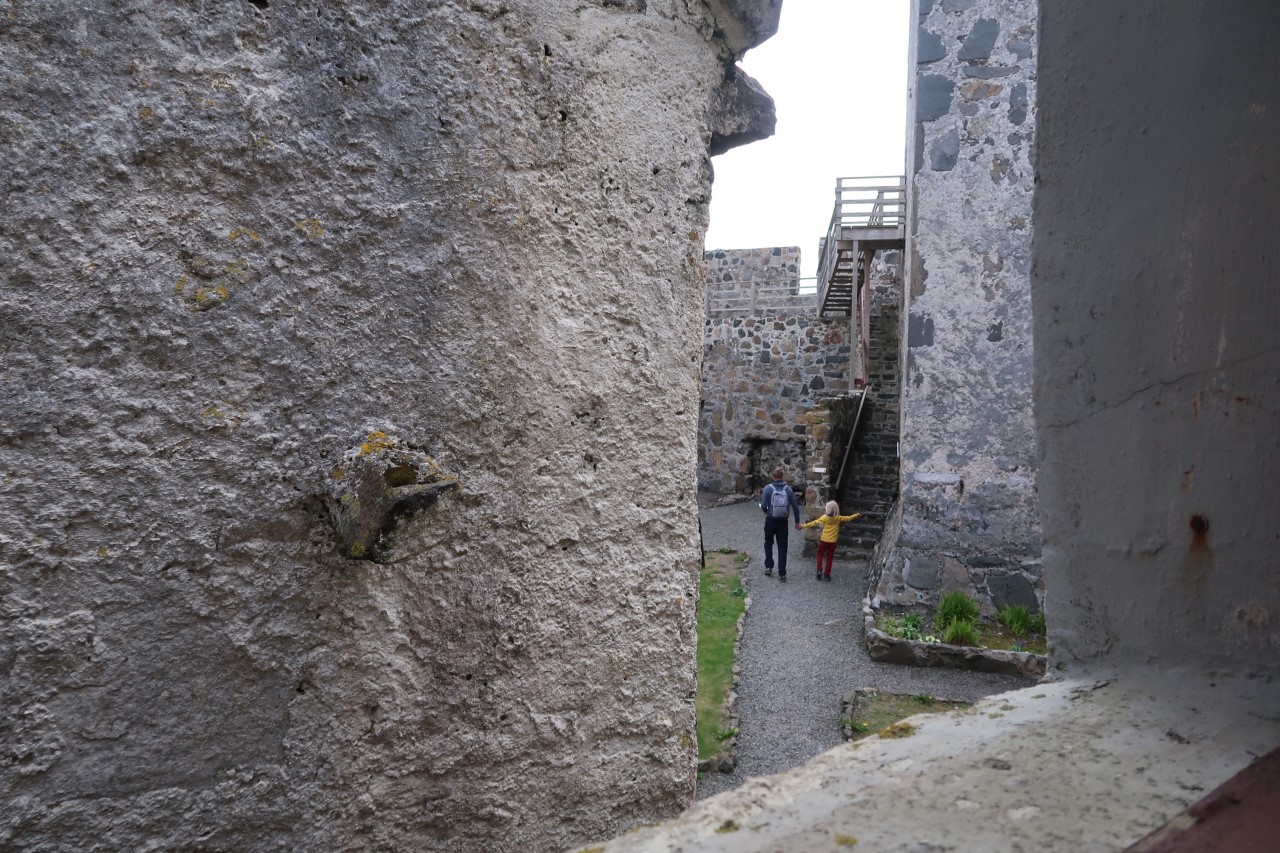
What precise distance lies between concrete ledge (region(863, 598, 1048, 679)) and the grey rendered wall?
597 cm

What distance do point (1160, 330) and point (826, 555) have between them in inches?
360

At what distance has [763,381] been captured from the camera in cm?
1717

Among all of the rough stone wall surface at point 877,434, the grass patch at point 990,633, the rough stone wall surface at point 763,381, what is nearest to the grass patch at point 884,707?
the grass patch at point 990,633

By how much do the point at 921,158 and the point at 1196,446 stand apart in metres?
7.91

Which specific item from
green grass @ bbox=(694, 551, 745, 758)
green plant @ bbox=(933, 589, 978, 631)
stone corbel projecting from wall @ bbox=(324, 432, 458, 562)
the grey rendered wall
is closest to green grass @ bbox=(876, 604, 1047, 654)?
green plant @ bbox=(933, 589, 978, 631)

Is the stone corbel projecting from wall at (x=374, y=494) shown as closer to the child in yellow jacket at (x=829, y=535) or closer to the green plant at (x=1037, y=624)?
the green plant at (x=1037, y=624)

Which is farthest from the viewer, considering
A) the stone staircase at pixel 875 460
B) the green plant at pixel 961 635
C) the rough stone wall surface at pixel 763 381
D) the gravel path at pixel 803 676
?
the rough stone wall surface at pixel 763 381

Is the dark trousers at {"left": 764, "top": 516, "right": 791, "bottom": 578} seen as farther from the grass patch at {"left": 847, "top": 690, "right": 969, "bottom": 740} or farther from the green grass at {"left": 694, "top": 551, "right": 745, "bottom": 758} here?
the grass patch at {"left": 847, "top": 690, "right": 969, "bottom": 740}

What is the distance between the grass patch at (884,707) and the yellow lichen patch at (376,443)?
4.98 m

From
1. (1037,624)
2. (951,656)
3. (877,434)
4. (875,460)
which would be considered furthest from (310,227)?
(877,434)

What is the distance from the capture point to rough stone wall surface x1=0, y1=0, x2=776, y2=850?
125cm

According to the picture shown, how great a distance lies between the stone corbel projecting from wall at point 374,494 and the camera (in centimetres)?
140

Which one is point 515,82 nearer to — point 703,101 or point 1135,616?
point 703,101

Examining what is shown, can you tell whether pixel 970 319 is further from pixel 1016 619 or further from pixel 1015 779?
pixel 1015 779
